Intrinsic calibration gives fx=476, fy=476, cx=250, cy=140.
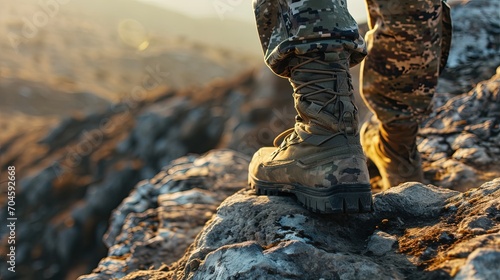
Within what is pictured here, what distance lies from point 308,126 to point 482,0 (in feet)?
14.1

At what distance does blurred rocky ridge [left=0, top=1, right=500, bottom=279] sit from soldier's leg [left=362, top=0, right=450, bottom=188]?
485 mm

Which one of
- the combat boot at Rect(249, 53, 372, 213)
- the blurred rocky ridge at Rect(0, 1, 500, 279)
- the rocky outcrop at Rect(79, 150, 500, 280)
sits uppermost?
the combat boot at Rect(249, 53, 372, 213)

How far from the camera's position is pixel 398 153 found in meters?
2.83

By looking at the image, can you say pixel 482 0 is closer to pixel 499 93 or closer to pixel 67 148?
pixel 499 93

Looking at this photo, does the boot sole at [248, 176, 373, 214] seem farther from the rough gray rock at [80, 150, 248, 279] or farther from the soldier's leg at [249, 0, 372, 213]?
the rough gray rock at [80, 150, 248, 279]

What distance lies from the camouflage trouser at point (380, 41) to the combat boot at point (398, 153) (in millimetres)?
97

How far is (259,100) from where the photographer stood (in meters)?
17.5

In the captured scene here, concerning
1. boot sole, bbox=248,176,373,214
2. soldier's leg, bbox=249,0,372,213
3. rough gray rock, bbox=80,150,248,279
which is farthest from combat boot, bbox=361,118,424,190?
rough gray rock, bbox=80,150,248,279

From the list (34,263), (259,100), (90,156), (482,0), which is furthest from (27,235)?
(482,0)

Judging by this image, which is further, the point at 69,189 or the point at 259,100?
the point at 259,100

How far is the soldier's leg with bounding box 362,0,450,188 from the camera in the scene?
2.42m

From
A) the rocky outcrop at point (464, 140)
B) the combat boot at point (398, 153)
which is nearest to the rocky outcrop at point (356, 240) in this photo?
the combat boot at point (398, 153)

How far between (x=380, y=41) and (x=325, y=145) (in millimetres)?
948

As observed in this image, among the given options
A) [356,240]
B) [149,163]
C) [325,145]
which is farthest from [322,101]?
[149,163]
